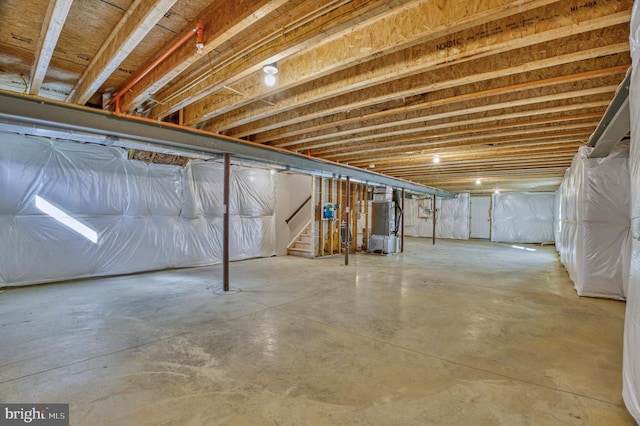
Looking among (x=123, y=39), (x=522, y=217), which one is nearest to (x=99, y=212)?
(x=123, y=39)

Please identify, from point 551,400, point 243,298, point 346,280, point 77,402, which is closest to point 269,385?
point 77,402

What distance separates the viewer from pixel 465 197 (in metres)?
13.7

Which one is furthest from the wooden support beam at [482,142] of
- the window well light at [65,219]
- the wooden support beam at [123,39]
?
the window well light at [65,219]

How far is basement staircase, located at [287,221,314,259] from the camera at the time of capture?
766 cm

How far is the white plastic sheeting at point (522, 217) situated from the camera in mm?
11875

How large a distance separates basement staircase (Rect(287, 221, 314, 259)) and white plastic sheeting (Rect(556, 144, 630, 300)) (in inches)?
205

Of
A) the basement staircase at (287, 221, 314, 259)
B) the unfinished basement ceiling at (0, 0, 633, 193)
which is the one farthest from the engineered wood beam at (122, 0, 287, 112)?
the basement staircase at (287, 221, 314, 259)

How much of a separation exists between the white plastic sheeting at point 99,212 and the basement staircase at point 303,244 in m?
1.57

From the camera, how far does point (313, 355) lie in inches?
94.0

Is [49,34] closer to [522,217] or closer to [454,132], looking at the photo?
[454,132]

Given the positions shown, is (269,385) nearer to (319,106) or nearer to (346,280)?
(319,106)

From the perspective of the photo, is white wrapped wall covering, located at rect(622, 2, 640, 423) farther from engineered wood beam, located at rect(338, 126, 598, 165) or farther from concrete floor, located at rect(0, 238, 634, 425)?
engineered wood beam, located at rect(338, 126, 598, 165)

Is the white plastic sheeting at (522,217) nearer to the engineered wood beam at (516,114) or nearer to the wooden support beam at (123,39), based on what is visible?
the engineered wood beam at (516,114)

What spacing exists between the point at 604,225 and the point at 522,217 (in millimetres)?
9108
